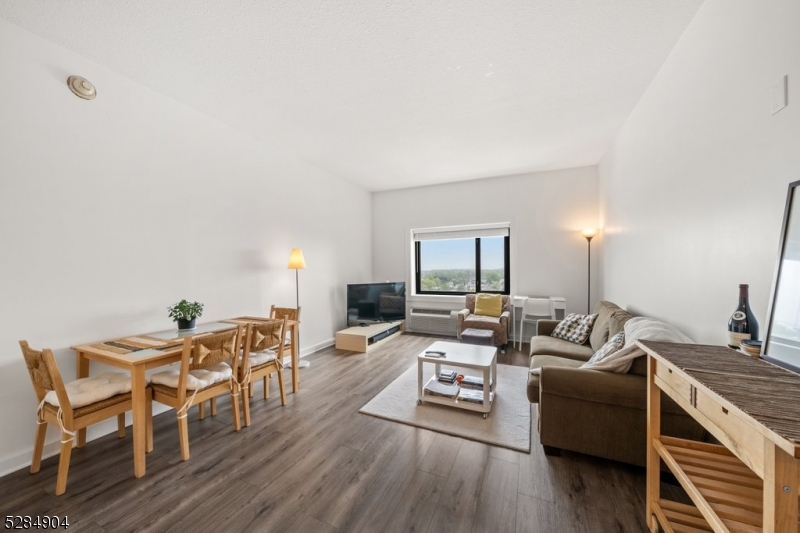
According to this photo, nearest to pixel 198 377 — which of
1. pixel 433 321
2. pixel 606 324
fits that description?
pixel 606 324

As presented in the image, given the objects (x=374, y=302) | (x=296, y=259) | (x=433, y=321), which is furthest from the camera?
(x=433, y=321)

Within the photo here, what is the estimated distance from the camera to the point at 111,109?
2.32m

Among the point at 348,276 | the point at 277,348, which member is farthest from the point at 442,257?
the point at 277,348

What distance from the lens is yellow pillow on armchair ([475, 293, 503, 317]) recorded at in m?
4.69

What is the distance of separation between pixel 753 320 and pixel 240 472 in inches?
107

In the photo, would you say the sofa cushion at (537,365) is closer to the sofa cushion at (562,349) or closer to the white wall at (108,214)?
the sofa cushion at (562,349)

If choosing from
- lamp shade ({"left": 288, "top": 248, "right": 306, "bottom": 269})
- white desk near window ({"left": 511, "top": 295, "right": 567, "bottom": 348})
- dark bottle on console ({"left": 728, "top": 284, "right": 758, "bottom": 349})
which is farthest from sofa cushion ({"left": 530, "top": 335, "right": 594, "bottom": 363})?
lamp shade ({"left": 288, "top": 248, "right": 306, "bottom": 269})

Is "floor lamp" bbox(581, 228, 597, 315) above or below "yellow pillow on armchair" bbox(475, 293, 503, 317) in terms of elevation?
above

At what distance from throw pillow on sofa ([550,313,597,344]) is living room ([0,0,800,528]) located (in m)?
0.42

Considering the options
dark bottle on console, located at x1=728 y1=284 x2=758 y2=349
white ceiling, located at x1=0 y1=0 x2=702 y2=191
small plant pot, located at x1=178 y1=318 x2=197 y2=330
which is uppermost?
white ceiling, located at x1=0 y1=0 x2=702 y2=191

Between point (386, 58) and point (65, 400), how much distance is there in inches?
113

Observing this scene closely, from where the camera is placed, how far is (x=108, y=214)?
2281 mm

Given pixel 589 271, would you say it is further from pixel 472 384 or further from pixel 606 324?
pixel 472 384

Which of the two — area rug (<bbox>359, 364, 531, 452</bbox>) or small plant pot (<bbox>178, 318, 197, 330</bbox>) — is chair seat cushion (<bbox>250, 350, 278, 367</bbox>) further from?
area rug (<bbox>359, 364, 531, 452</bbox>)
